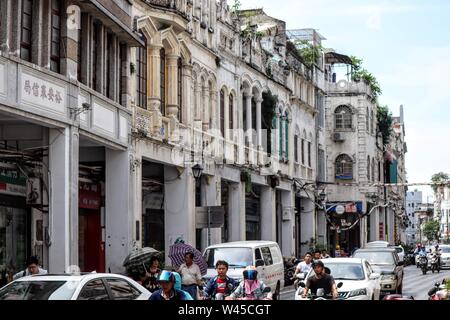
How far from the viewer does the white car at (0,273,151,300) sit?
1184 centimetres

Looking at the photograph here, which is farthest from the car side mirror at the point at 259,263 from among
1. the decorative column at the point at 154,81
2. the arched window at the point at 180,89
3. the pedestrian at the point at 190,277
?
the arched window at the point at 180,89

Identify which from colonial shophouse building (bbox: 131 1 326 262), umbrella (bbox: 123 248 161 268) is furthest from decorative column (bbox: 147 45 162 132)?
umbrella (bbox: 123 248 161 268)

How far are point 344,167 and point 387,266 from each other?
39.7m

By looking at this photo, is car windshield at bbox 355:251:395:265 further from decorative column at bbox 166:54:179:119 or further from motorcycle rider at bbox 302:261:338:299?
motorcycle rider at bbox 302:261:338:299

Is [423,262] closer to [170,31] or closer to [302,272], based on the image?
[170,31]

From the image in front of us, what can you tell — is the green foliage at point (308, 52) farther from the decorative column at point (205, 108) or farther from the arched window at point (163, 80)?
the arched window at point (163, 80)

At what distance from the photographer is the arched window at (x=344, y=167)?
6762cm

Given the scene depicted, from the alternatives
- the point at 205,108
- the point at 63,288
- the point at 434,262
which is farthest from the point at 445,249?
the point at 63,288

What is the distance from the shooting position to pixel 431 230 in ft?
567

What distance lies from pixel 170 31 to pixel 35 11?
10.1m

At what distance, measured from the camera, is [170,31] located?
3141 centimetres

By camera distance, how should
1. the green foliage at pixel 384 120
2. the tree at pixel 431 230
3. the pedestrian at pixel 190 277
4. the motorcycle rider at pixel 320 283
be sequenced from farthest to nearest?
the tree at pixel 431 230 → the green foliage at pixel 384 120 → the pedestrian at pixel 190 277 → the motorcycle rider at pixel 320 283

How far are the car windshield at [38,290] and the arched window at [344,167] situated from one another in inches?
2225
